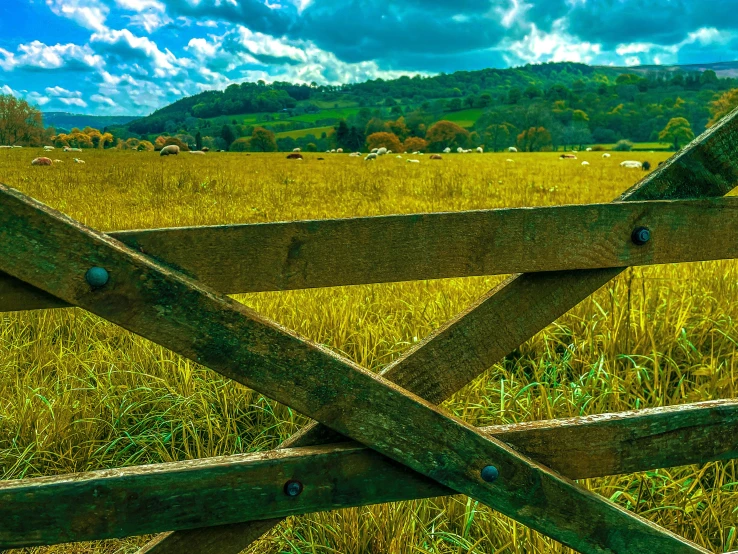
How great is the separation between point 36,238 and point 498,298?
1.03 meters

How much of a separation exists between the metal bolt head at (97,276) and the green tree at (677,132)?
83.9 metres

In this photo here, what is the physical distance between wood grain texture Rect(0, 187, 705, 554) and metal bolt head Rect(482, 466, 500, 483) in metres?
0.01

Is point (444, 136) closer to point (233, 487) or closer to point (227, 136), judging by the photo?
point (227, 136)

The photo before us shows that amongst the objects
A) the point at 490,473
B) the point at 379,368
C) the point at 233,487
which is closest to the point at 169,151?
the point at 379,368

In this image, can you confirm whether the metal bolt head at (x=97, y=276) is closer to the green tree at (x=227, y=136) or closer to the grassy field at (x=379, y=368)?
the grassy field at (x=379, y=368)

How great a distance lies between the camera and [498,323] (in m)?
1.47

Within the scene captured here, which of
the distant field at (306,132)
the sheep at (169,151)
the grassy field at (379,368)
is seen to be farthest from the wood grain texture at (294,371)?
the distant field at (306,132)

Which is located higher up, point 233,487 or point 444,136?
point 444,136

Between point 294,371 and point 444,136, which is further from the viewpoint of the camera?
point 444,136

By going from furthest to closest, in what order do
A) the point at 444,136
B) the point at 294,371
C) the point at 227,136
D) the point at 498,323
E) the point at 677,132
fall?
the point at 444,136 < the point at 677,132 < the point at 227,136 < the point at 498,323 < the point at 294,371

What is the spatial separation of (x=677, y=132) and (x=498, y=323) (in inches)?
3382

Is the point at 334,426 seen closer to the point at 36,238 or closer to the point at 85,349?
the point at 36,238

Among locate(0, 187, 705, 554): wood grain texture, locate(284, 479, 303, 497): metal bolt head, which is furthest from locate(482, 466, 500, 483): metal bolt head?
locate(284, 479, 303, 497): metal bolt head

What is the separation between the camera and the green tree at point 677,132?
2968 inches
